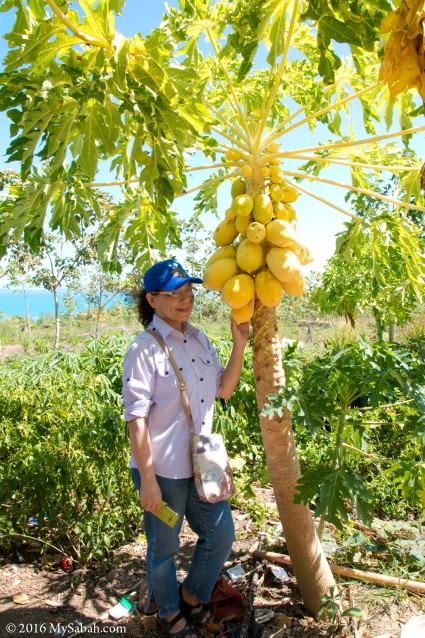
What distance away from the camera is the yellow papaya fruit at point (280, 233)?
2.04 m

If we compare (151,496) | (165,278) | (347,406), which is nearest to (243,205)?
(165,278)

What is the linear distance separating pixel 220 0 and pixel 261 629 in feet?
10.9

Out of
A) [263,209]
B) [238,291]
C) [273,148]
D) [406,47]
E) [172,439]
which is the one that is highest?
[273,148]

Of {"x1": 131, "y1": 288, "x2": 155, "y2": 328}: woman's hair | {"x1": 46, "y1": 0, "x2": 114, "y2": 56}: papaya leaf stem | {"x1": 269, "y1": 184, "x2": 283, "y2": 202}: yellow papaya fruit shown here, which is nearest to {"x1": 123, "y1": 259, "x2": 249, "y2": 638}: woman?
{"x1": 131, "y1": 288, "x2": 155, "y2": 328}: woman's hair

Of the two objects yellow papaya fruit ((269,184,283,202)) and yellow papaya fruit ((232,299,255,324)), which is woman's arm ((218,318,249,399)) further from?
yellow papaya fruit ((269,184,283,202))

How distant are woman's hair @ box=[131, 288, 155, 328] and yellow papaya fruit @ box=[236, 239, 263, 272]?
2.51 feet

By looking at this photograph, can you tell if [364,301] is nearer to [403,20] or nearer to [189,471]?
[189,471]

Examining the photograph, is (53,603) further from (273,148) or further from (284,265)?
(273,148)

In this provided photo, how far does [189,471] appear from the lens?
2.35 meters

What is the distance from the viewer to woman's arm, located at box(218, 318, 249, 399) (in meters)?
2.38

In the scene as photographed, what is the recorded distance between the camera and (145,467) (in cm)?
220

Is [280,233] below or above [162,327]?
above

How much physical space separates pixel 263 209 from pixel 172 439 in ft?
3.77

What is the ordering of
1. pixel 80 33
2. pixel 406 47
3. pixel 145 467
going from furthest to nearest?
pixel 145 467 → pixel 80 33 → pixel 406 47
